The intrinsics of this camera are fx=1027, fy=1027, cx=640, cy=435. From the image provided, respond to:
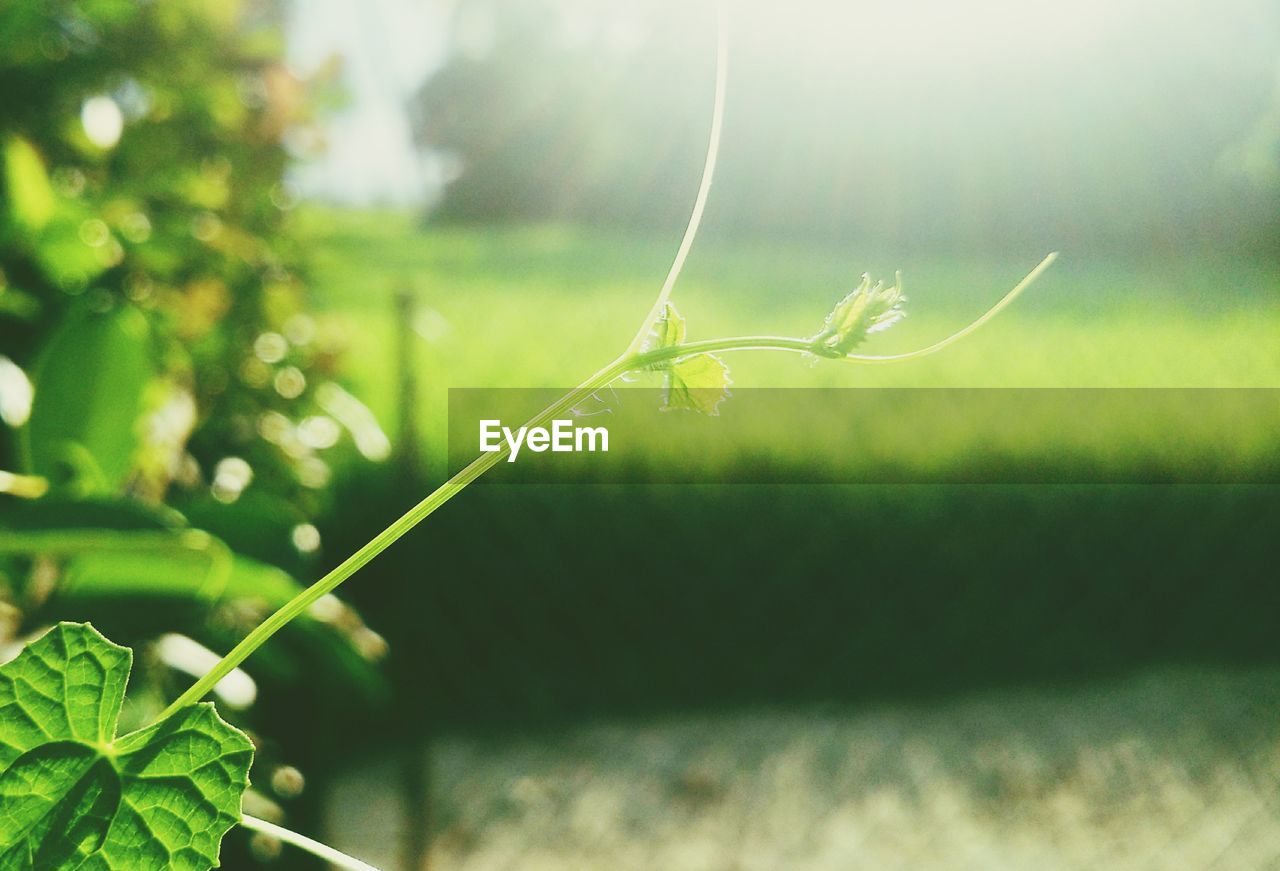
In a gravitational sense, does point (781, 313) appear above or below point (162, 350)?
above

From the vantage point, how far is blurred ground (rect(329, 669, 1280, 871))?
2.17m

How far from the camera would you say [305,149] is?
1.25m

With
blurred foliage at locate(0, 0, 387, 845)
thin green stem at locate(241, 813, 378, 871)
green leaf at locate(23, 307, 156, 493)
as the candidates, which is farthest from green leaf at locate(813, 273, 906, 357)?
green leaf at locate(23, 307, 156, 493)

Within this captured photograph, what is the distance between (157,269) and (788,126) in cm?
503

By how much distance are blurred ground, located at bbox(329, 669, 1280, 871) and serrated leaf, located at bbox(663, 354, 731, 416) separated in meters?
2.14

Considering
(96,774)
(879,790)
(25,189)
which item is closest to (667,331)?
(96,774)

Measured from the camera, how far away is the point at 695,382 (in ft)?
0.48

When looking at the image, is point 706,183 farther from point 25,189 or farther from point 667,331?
point 25,189

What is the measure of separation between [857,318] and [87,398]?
0.52 metres

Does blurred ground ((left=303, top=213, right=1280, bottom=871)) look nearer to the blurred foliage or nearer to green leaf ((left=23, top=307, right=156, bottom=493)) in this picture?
the blurred foliage

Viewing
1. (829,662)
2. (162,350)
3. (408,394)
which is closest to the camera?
(162,350)

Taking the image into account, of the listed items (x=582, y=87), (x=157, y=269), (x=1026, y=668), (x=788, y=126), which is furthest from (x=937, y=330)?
(x=582, y=87)

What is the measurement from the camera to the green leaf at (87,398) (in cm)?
54

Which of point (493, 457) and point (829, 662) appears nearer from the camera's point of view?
point (493, 457)
